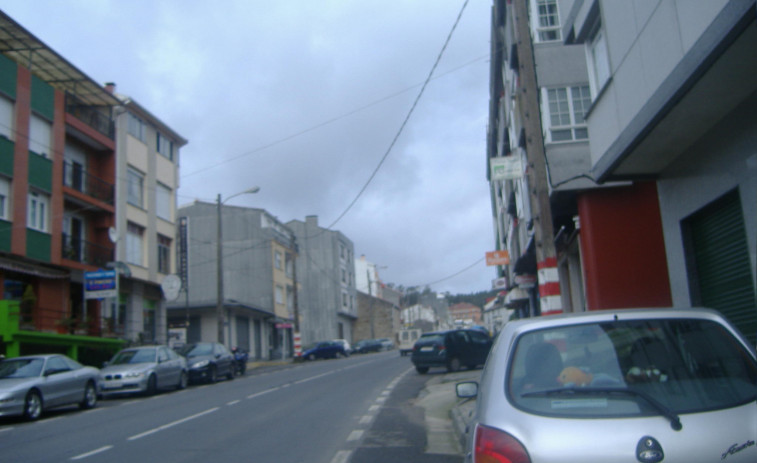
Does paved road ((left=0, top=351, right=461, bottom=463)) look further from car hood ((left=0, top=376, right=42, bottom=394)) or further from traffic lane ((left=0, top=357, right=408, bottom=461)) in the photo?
car hood ((left=0, top=376, right=42, bottom=394))

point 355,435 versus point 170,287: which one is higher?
point 170,287

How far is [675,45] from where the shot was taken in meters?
8.45

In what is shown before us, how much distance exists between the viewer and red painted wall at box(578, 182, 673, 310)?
48.2ft

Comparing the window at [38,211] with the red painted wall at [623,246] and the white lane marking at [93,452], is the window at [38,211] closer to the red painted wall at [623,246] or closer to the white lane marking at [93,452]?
the white lane marking at [93,452]

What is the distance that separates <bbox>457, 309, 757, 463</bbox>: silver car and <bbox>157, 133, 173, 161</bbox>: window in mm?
35668

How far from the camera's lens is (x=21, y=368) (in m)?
15.8

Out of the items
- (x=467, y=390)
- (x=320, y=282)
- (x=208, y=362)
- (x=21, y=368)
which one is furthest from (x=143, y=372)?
(x=320, y=282)

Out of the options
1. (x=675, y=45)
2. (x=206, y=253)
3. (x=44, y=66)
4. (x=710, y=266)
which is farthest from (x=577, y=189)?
(x=206, y=253)

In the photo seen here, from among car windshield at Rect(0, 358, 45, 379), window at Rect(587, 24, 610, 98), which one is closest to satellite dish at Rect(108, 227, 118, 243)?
car windshield at Rect(0, 358, 45, 379)

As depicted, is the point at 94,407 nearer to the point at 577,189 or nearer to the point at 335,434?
the point at 335,434

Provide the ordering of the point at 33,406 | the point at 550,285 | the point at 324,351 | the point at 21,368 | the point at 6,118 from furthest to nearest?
the point at 324,351
the point at 6,118
the point at 21,368
the point at 33,406
the point at 550,285

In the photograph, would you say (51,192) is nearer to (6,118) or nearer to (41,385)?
(6,118)

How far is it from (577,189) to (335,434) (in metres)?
7.74

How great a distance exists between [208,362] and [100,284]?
572cm
